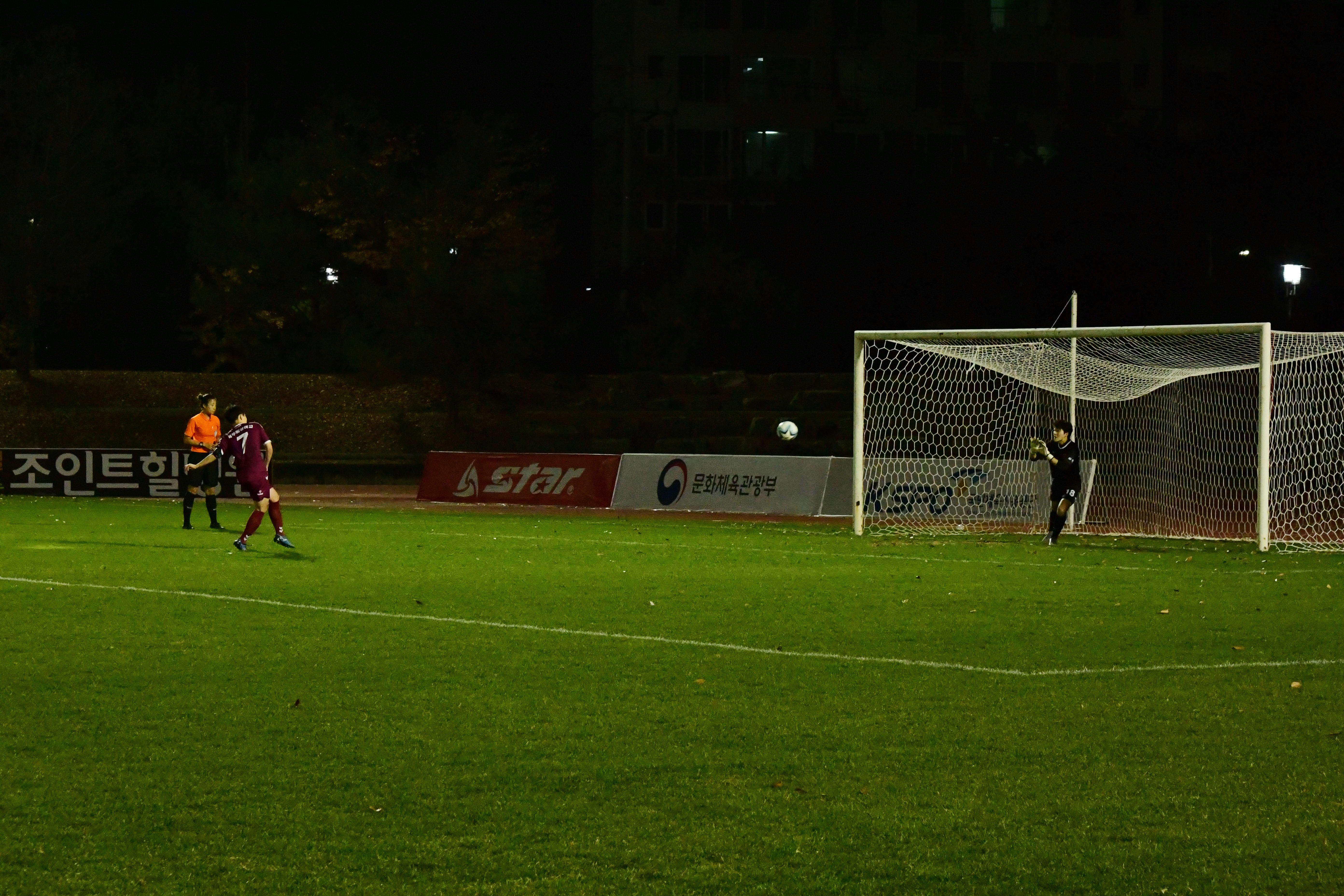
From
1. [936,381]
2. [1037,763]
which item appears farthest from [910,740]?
[936,381]

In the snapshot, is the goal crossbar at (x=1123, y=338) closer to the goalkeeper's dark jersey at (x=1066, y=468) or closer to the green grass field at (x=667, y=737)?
the goalkeeper's dark jersey at (x=1066, y=468)

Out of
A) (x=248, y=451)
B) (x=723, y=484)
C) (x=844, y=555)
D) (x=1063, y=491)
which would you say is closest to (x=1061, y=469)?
(x=1063, y=491)

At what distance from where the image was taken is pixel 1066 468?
65.8 ft

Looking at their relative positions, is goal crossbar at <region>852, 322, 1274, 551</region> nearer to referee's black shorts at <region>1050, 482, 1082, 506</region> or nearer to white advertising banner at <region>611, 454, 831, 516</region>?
white advertising banner at <region>611, 454, 831, 516</region>

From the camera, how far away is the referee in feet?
69.4

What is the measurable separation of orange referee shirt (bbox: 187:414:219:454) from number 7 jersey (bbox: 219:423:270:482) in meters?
4.07

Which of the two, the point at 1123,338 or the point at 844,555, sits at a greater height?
the point at 1123,338

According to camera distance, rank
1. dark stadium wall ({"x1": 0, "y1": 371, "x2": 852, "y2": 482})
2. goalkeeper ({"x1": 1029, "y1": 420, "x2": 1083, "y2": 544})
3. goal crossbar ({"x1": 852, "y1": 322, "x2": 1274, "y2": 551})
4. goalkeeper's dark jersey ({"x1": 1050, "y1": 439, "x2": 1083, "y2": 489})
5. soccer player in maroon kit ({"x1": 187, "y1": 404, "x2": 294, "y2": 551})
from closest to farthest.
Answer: soccer player in maroon kit ({"x1": 187, "y1": 404, "x2": 294, "y2": 551}) < goal crossbar ({"x1": 852, "y1": 322, "x2": 1274, "y2": 551}) < goalkeeper ({"x1": 1029, "y1": 420, "x2": 1083, "y2": 544}) < goalkeeper's dark jersey ({"x1": 1050, "y1": 439, "x2": 1083, "y2": 489}) < dark stadium wall ({"x1": 0, "y1": 371, "x2": 852, "y2": 482})

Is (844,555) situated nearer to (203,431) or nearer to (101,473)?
(203,431)

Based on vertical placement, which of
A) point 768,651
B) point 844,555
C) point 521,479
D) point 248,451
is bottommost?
point 521,479

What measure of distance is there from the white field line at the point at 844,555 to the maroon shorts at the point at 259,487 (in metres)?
3.87

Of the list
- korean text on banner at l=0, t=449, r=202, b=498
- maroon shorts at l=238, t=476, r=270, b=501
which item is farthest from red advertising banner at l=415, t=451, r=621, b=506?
maroon shorts at l=238, t=476, r=270, b=501

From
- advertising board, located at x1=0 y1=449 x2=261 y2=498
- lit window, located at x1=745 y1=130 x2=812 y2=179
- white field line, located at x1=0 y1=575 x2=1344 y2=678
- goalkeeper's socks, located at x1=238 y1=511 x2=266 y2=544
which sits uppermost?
lit window, located at x1=745 y1=130 x2=812 y2=179

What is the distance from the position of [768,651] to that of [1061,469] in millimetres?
10772
